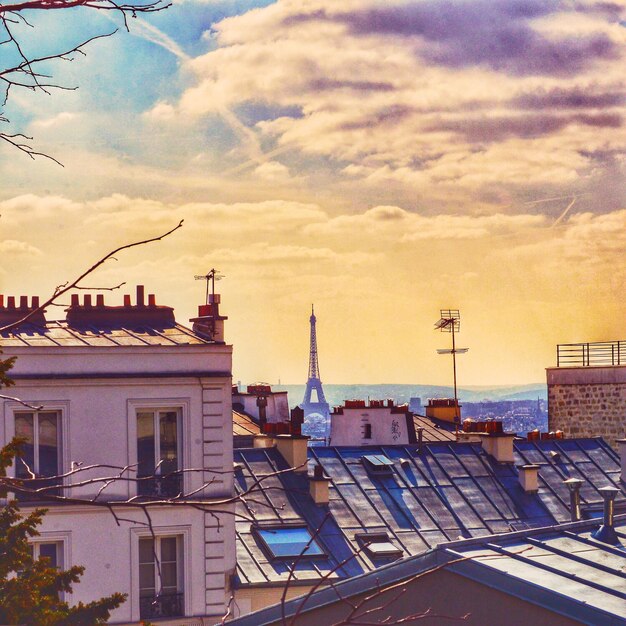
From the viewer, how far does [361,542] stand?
31.0 meters

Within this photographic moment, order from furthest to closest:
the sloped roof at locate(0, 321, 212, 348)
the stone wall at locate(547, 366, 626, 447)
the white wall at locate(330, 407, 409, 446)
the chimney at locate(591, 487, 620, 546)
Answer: the stone wall at locate(547, 366, 626, 447), the white wall at locate(330, 407, 409, 446), the sloped roof at locate(0, 321, 212, 348), the chimney at locate(591, 487, 620, 546)

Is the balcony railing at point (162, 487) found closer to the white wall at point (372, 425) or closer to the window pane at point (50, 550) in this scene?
the window pane at point (50, 550)

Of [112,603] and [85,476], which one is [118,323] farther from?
[112,603]

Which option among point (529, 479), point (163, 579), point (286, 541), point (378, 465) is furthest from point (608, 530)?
point (529, 479)

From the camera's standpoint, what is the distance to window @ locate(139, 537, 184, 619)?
26.9 meters

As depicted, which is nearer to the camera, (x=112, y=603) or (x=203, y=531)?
(x=112, y=603)

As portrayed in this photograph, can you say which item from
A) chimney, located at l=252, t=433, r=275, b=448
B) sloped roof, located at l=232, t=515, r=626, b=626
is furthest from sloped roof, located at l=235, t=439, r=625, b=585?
sloped roof, located at l=232, t=515, r=626, b=626

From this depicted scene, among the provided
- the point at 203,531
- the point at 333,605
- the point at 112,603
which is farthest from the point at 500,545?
the point at 203,531

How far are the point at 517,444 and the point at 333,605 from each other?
24.9 meters

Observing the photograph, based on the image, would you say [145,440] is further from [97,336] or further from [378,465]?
[378,465]

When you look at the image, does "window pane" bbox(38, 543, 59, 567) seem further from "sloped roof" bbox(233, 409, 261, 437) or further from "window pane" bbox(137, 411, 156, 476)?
"sloped roof" bbox(233, 409, 261, 437)

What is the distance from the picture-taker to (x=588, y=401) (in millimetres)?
48375

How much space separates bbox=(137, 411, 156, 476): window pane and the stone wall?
22.4 meters

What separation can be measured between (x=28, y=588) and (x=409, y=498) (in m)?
19.5
